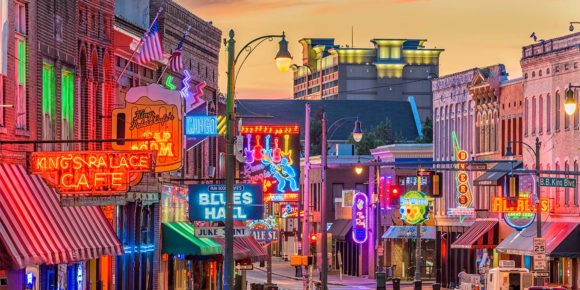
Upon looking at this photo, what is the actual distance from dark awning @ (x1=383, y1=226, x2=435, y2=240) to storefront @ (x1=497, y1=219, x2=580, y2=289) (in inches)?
824

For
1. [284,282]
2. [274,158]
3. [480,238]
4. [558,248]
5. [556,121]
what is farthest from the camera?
[284,282]

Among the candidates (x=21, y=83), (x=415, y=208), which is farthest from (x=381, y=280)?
(x=21, y=83)

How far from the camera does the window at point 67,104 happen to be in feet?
128

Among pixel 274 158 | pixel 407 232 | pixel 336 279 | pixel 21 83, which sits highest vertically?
pixel 21 83

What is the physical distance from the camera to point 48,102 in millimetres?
37156

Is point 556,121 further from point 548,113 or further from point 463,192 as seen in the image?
point 463,192

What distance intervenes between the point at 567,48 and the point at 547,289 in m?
30.5

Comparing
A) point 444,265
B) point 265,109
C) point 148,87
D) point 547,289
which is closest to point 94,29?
point 148,87

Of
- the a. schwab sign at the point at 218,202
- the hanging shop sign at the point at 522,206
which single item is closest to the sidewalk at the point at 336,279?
the hanging shop sign at the point at 522,206

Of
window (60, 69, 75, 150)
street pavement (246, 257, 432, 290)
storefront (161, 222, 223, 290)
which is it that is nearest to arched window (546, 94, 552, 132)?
street pavement (246, 257, 432, 290)

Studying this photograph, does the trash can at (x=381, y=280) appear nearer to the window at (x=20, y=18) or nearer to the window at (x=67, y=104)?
the window at (x=67, y=104)

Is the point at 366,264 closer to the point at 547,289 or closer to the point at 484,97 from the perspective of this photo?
the point at 484,97

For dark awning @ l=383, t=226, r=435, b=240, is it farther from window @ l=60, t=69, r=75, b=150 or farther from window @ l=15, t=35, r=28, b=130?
window @ l=15, t=35, r=28, b=130

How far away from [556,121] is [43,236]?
48.5 meters
